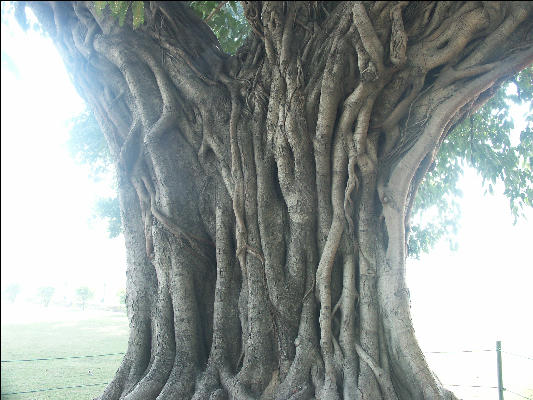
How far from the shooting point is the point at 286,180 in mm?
3553

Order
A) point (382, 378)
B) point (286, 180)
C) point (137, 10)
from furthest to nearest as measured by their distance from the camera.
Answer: point (286, 180)
point (382, 378)
point (137, 10)

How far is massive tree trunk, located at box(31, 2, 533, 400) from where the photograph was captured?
3.24 metres

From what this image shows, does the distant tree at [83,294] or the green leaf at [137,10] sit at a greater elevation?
the green leaf at [137,10]

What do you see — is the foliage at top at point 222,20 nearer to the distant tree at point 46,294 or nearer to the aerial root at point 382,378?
the aerial root at point 382,378

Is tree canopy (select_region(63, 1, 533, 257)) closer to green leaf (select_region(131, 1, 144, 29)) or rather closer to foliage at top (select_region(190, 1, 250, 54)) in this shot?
foliage at top (select_region(190, 1, 250, 54))

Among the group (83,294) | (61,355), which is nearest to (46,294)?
(83,294)

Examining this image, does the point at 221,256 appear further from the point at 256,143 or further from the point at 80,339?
the point at 80,339

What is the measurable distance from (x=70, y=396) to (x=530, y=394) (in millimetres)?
5450

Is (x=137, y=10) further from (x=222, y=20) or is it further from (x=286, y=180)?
(x=222, y=20)

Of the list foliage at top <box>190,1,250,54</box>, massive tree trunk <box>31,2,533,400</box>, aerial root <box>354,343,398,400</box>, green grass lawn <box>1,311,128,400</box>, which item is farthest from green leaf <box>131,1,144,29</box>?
green grass lawn <box>1,311,128,400</box>

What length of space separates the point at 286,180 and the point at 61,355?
742 cm

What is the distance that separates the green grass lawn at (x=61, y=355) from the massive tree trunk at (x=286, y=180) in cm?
258

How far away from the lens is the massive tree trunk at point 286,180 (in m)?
3.24

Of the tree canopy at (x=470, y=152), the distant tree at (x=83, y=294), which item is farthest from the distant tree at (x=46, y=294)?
the tree canopy at (x=470, y=152)
